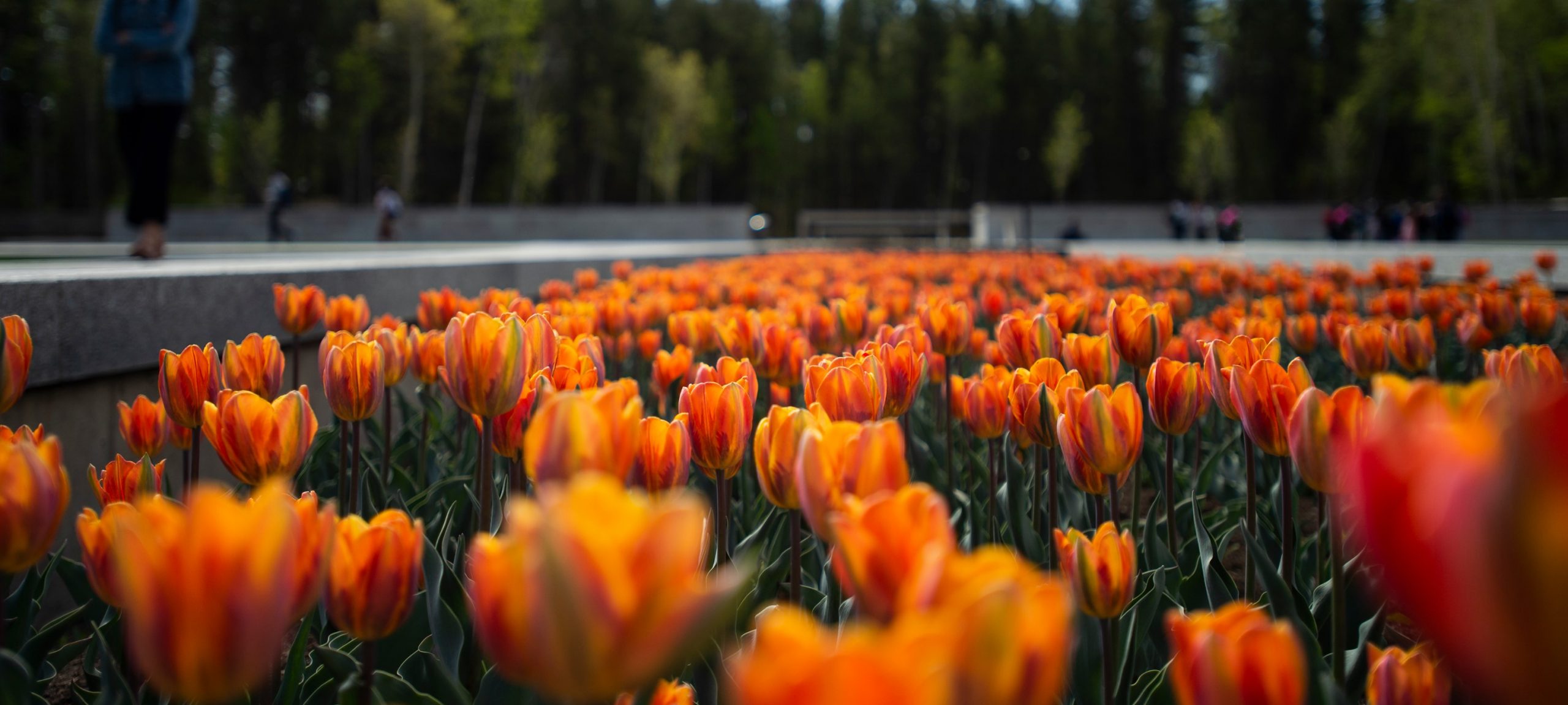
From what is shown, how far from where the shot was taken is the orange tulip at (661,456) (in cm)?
106

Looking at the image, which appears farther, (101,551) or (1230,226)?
(1230,226)

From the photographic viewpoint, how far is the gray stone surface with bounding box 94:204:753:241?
30.6 metres

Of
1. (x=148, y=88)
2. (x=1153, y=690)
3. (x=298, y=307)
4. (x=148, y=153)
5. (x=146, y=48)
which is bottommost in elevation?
(x=1153, y=690)

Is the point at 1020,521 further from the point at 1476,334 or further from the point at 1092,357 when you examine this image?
the point at 1476,334

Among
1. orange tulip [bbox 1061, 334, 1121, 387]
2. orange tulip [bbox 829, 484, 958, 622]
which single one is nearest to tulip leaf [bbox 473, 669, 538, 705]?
orange tulip [bbox 829, 484, 958, 622]

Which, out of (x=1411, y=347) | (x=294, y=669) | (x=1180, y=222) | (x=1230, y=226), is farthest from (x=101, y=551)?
(x=1180, y=222)

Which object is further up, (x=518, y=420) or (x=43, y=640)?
(x=518, y=420)

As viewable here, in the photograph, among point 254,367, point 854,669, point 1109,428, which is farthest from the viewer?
point 254,367

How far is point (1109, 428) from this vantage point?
3.87 ft

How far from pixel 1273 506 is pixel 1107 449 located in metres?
1.03

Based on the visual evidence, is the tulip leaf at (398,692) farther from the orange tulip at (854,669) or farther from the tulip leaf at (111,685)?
the orange tulip at (854,669)

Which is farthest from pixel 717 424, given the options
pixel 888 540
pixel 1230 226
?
pixel 1230 226

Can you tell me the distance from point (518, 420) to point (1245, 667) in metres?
0.92

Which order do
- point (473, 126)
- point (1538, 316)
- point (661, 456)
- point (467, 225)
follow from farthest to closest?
point (473, 126)
point (467, 225)
point (1538, 316)
point (661, 456)
